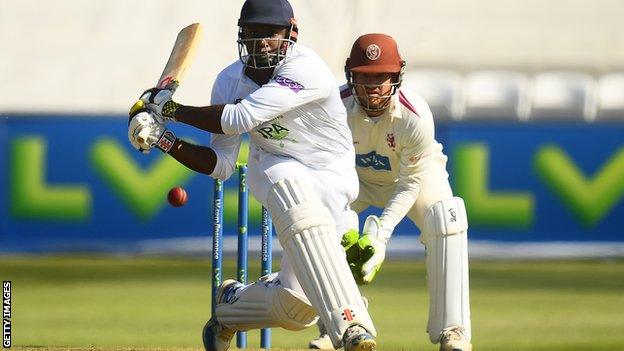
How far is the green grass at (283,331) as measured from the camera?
6266mm

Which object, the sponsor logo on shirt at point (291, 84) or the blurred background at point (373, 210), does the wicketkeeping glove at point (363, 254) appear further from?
the blurred background at point (373, 210)

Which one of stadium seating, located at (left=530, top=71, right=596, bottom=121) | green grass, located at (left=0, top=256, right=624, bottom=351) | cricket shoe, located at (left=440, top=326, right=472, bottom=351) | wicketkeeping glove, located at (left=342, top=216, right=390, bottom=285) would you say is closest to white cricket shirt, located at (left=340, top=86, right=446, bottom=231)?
wicketkeeping glove, located at (left=342, top=216, right=390, bottom=285)

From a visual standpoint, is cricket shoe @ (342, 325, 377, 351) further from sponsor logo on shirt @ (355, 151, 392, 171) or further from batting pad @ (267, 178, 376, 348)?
sponsor logo on shirt @ (355, 151, 392, 171)

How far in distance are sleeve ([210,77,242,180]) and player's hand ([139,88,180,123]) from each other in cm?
21

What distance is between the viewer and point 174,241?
9867 mm

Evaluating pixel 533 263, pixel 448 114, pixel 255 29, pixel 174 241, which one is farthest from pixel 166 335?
pixel 448 114

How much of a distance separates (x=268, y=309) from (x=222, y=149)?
0.50m

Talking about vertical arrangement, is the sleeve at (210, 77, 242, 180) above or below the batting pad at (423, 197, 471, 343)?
above

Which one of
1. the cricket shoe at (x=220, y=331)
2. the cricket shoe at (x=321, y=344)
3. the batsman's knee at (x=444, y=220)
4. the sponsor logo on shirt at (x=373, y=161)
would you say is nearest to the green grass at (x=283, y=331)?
the cricket shoe at (x=321, y=344)

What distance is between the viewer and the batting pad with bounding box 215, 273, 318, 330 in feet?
14.1

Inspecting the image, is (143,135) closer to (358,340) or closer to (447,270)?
(358,340)

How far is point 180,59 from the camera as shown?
447cm

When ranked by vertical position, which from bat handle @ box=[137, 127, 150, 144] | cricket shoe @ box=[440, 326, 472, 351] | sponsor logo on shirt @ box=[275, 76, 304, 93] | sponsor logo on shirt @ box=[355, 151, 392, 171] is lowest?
cricket shoe @ box=[440, 326, 472, 351]

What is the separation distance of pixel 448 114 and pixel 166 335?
5.09 metres
